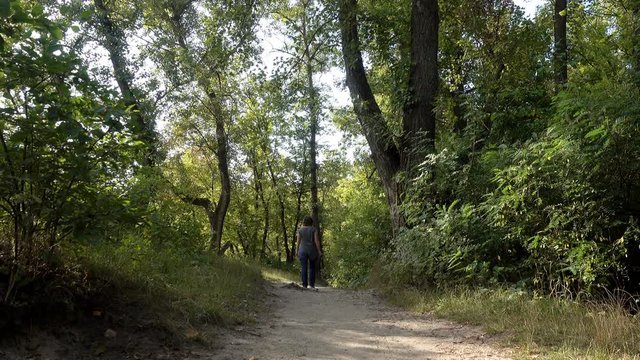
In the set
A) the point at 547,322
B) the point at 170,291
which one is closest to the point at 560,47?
the point at 547,322

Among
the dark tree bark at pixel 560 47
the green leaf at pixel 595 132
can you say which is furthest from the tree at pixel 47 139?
the dark tree bark at pixel 560 47

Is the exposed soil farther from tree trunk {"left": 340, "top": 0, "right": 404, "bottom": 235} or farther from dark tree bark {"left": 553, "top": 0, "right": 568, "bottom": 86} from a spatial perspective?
dark tree bark {"left": 553, "top": 0, "right": 568, "bottom": 86}

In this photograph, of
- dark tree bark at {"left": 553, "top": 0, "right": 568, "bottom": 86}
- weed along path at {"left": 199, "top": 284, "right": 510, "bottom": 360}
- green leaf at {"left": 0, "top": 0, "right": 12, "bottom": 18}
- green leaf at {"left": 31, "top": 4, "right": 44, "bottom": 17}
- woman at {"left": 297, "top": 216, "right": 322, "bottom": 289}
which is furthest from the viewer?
woman at {"left": 297, "top": 216, "right": 322, "bottom": 289}

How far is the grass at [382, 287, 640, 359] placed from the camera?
4148mm

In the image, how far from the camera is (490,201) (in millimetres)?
7773

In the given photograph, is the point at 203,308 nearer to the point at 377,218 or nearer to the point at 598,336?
the point at 598,336

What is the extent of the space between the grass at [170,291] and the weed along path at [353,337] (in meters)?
0.38

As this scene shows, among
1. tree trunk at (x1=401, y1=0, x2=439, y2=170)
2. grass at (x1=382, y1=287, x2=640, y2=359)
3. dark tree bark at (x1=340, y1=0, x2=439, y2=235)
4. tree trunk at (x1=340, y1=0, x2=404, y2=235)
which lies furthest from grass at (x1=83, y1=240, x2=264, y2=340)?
tree trunk at (x1=401, y1=0, x2=439, y2=170)

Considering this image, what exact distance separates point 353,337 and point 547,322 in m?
2.14

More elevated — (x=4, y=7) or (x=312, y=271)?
(x=4, y=7)

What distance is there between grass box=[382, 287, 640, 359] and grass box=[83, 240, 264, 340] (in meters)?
2.97

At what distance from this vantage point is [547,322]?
5.05m

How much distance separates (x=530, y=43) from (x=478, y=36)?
5.38 ft

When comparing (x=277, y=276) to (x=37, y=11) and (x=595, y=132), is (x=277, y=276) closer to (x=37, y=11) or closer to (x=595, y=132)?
(x=595, y=132)
